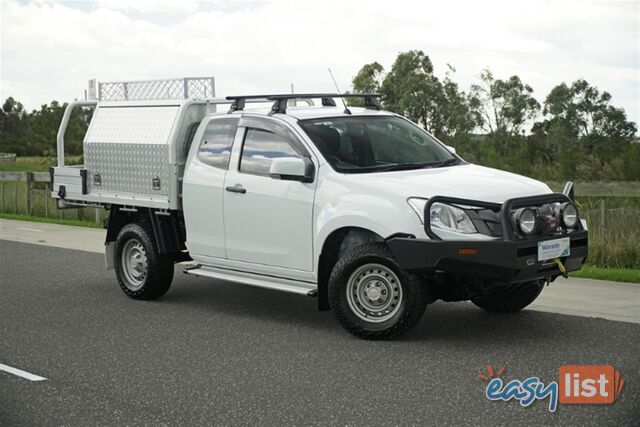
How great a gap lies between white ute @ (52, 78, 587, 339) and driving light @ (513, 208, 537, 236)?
13 mm

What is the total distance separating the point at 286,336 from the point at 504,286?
6.56ft

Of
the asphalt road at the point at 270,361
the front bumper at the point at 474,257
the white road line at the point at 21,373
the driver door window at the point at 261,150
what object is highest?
the driver door window at the point at 261,150

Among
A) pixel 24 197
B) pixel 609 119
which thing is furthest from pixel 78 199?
pixel 609 119

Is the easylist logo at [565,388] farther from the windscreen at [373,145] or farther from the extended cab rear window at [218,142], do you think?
the extended cab rear window at [218,142]

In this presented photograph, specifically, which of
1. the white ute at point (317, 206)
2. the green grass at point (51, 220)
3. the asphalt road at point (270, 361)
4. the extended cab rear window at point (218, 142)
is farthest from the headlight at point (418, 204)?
the green grass at point (51, 220)

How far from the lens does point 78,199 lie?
510 inches

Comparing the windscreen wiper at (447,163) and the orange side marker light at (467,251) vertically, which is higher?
the windscreen wiper at (447,163)

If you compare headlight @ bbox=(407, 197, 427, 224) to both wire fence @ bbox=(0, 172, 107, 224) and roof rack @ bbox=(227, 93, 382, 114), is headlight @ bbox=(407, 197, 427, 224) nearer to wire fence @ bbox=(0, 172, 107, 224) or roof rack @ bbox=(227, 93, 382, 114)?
roof rack @ bbox=(227, 93, 382, 114)

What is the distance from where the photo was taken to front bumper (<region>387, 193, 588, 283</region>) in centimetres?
870

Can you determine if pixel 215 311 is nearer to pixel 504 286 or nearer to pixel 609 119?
pixel 504 286

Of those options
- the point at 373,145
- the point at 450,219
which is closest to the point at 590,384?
the point at 450,219

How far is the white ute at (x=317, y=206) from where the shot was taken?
896 cm

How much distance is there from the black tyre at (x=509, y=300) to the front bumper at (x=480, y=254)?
1.32 metres

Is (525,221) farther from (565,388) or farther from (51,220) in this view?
(51,220)
